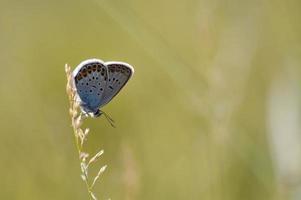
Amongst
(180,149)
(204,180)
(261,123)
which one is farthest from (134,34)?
(261,123)

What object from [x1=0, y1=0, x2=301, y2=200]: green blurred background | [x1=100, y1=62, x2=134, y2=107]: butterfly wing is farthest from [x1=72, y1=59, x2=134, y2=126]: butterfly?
[x1=0, y1=0, x2=301, y2=200]: green blurred background

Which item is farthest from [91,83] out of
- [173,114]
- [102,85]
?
[173,114]

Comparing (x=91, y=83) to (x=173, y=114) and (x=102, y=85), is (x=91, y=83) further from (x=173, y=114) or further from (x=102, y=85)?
(x=173, y=114)

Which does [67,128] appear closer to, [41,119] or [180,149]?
[41,119]

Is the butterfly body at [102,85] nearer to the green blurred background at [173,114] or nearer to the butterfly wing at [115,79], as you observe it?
the butterfly wing at [115,79]

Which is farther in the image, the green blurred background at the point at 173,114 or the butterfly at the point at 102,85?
the green blurred background at the point at 173,114

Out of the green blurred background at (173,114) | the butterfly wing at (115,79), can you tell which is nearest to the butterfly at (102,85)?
the butterfly wing at (115,79)
